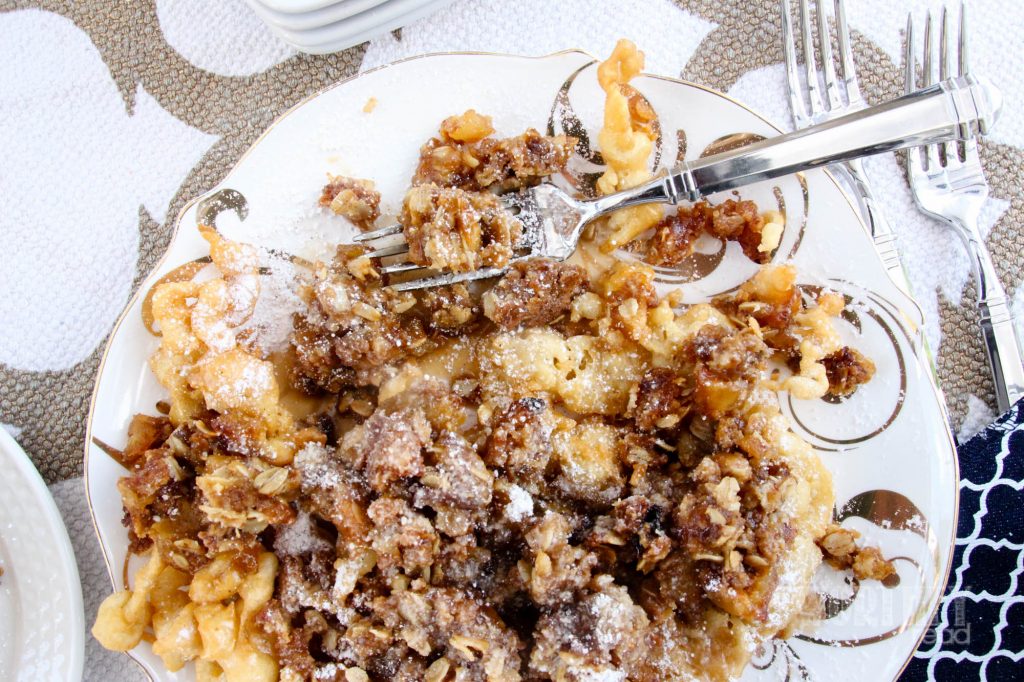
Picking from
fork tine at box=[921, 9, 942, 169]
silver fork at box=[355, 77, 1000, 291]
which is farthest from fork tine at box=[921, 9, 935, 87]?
silver fork at box=[355, 77, 1000, 291]

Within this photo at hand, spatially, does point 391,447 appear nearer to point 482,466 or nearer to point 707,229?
point 482,466

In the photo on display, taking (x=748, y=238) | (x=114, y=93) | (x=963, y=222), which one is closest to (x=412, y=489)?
(x=748, y=238)

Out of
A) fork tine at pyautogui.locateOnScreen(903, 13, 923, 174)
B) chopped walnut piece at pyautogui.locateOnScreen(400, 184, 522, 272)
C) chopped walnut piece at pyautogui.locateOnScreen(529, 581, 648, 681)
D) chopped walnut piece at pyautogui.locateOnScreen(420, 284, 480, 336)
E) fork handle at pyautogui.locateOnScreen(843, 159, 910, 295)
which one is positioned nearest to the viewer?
chopped walnut piece at pyautogui.locateOnScreen(529, 581, 648, 681)

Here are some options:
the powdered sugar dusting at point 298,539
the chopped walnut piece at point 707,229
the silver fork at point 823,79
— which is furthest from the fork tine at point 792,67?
the powdered sugar dusting at point 298,539

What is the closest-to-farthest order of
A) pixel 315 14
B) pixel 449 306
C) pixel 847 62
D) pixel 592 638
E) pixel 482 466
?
pixel 592 638, pixel 482 466, pixel 449 306, pixel 315 14, pixel 847 62

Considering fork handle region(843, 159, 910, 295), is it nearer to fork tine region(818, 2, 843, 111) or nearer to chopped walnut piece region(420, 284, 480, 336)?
fork tine region(818, 2, 843, 111)

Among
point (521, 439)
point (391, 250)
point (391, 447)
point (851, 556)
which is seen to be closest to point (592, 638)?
point (521, 439)
